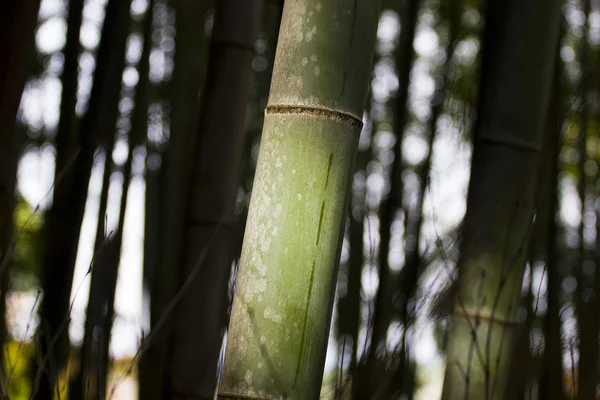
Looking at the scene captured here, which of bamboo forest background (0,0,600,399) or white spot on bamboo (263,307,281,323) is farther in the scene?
bamboo forest background (0,0,600,399)

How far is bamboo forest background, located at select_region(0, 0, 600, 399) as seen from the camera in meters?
1.67

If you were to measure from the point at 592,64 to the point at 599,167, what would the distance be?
564 millimetres

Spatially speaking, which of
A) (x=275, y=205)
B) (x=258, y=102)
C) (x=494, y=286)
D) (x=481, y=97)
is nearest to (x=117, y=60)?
(x=481, y=97)

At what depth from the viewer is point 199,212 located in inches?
88.7

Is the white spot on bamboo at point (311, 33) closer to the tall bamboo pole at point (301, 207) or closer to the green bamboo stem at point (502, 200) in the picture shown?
the tall bamboo pole at point (301, 207)

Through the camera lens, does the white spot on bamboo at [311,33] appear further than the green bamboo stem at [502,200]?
No

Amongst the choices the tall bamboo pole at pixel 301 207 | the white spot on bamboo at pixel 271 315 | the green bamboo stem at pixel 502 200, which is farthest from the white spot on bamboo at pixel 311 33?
the green bamboo stem at pixel 502 200

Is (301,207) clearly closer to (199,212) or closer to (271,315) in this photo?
(271,315)

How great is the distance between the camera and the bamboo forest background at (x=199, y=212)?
1.67m

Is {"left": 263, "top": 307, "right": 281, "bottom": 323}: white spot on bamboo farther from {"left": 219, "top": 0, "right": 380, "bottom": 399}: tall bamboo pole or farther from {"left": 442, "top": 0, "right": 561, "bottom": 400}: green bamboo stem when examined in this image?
{"left": 442, "top": 0, "right": 561, "bottom": 400}: green bamboo stem

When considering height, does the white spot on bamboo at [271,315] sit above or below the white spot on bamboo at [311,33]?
below

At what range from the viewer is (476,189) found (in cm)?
163

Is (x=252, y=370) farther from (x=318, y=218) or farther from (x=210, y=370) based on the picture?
(x=210, y=370)

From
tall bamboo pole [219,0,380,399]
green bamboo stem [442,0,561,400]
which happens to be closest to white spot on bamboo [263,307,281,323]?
tall bamboo pole [219,0,380,399]
